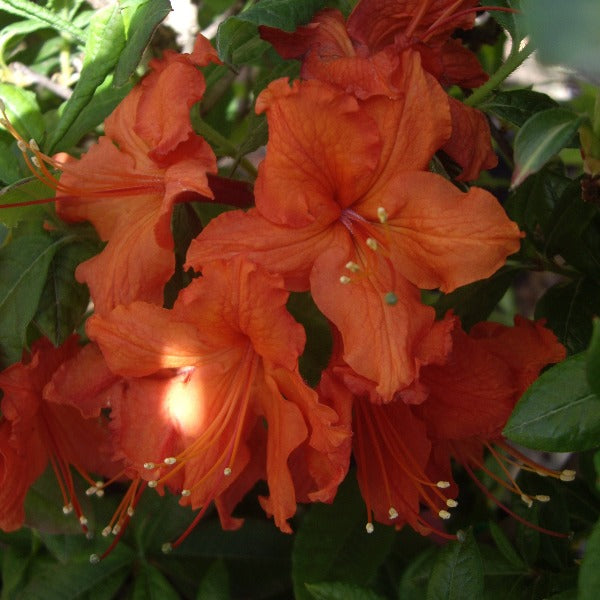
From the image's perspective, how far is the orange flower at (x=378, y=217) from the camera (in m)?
0.78

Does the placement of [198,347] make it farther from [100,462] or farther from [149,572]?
[149,572]

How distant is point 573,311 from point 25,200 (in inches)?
26.9

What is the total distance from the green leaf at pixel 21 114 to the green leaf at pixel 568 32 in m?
0.73

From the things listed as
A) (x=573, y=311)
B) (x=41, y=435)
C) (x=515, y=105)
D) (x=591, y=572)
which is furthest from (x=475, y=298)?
(x=41, y=435)

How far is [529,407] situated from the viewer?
2.42 ft

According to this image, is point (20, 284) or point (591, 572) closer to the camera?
point (591, 572)

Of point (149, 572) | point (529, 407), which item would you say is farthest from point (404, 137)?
point (149, 572)

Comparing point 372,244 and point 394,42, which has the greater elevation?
point 394,42

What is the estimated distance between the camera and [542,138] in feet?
2.32

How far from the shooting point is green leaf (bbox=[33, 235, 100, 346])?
0.99 metres

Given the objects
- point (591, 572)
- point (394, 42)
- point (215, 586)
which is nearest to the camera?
point (591, 572)

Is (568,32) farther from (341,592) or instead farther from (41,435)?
(41,435)

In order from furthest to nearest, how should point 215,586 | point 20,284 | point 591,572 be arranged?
point 215,586
point 20,284
point 591,572

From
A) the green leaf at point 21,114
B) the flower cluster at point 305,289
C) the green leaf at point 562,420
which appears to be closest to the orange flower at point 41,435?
the flower cluster at point 305,289
